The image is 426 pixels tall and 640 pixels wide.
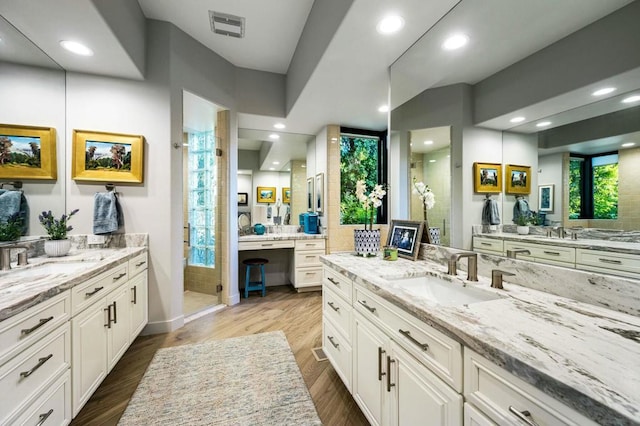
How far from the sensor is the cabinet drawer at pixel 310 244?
3.78 m

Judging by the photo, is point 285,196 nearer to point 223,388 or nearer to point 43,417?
point 223,388

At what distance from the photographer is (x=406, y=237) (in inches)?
76.5

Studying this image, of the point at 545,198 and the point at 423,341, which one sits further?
the point at 545,198

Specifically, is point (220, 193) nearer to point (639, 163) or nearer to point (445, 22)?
point (445, 22)

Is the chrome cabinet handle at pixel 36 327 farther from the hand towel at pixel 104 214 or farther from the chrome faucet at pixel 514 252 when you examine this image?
the chrome faucet at pixel 514 252

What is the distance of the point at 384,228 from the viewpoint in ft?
11.4

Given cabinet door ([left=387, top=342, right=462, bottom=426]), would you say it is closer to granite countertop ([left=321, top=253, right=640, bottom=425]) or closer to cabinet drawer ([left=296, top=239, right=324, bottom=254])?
granite countertop ([left=321, top=253, right=640, bottom=425])

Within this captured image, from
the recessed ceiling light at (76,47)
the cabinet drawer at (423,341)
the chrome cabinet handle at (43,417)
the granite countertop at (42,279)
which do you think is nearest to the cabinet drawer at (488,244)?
the cabinet drawer at (423,341)

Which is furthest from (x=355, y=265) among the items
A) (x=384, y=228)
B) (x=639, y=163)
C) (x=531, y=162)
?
(x=384, y=228)

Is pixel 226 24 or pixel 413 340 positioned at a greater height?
pixel 226 24

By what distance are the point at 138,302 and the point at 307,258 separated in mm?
2103

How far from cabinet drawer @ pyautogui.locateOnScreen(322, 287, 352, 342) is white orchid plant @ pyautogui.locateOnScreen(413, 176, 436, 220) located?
908 mm

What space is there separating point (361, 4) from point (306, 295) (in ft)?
11.0

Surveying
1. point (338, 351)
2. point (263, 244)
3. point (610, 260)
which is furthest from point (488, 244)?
Answer: point (263, 244)
